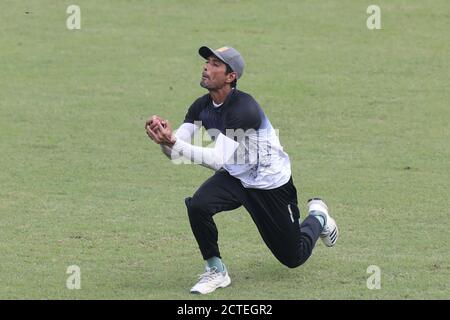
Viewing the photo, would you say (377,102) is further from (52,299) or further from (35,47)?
(52,299)

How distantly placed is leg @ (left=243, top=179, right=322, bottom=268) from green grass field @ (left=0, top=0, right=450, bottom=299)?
1.00 ft

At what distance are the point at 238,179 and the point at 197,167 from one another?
4.70m

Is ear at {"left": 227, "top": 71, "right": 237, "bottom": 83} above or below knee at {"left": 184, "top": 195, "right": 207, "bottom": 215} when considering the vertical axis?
above

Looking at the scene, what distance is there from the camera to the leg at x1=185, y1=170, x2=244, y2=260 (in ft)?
34.2

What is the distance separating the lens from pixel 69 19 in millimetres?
22031

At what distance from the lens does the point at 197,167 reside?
15.3m

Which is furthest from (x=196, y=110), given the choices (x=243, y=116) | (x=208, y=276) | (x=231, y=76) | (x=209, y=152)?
(x=208, y=276)

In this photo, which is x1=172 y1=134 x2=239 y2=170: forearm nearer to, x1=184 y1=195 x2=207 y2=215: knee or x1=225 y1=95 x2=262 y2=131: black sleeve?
x1=225 y1=95 x2=262 y2=131: black sleeve

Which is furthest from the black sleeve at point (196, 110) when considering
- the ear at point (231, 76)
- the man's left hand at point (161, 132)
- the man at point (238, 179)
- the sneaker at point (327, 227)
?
the sneaker at point (327, 227)

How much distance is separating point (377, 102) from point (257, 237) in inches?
268

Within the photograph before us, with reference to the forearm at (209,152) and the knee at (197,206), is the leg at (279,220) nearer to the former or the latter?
the knee at (197,206)

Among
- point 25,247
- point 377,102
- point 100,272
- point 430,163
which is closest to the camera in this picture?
→ point 100,272

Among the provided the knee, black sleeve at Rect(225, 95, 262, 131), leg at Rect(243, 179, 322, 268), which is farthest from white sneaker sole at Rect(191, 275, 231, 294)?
black sleeve at Rect(225, 95, 262, 131)
